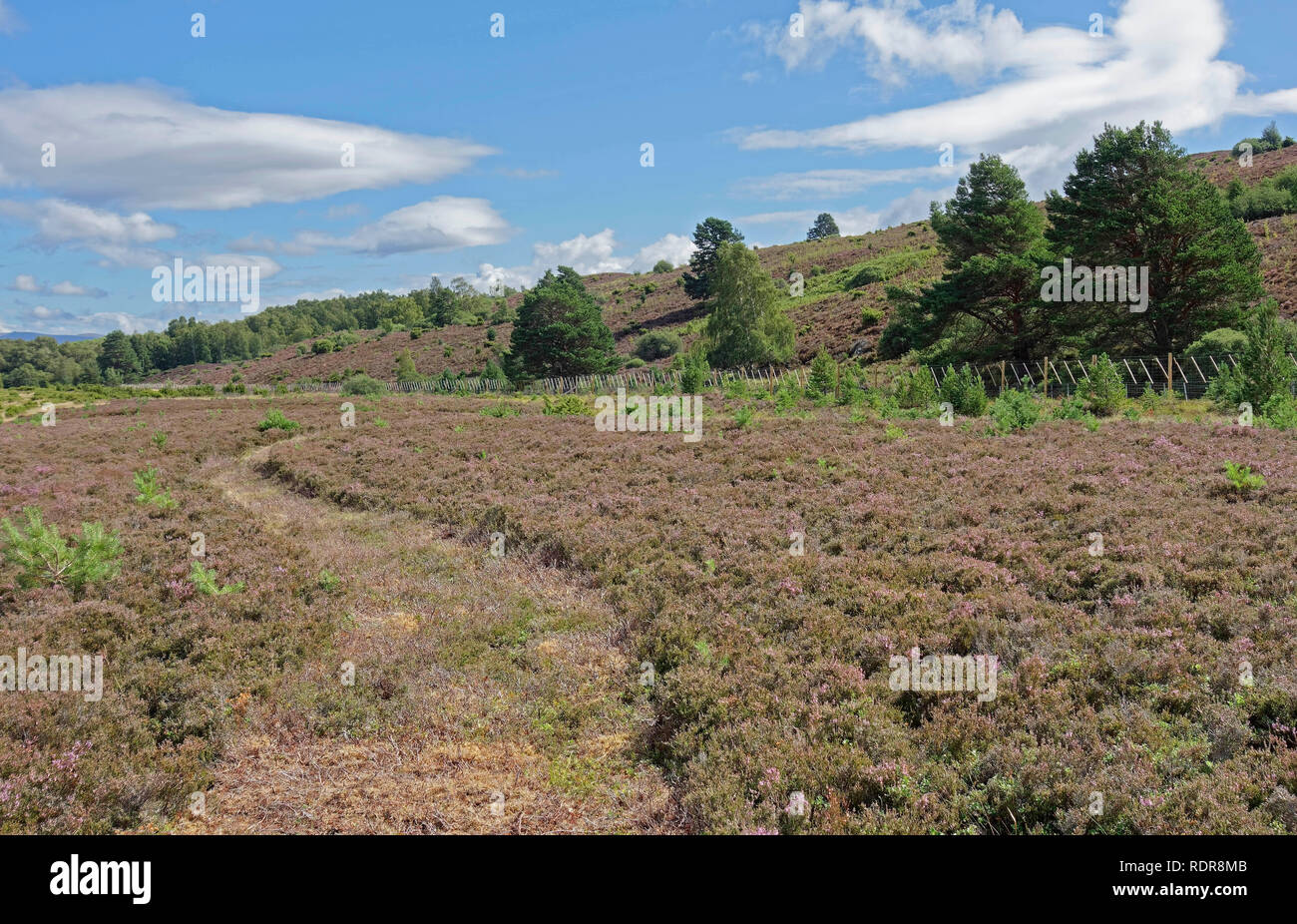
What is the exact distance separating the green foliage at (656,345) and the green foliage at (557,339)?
58.9 feet

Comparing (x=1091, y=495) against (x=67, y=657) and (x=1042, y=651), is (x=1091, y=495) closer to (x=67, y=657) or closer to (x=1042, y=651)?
(x=1042, y=651)

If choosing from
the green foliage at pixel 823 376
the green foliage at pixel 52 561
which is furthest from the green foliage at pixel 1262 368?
the green foliage at pixel 52 561

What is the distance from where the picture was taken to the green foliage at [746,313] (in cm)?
5962

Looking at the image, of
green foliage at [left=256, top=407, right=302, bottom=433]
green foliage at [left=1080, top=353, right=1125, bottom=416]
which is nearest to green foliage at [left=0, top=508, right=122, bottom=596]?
green foliage at [left=256, top=407, right=302, bottom=433]

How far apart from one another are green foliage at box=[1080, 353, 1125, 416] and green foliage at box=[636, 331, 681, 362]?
186 ft

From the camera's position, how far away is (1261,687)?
5.46 m

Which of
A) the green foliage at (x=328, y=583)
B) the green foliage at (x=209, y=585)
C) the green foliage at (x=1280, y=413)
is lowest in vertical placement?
the green foliage at (x=328, y=583)

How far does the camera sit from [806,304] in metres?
79.0

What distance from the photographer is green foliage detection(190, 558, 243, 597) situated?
9.11 metres

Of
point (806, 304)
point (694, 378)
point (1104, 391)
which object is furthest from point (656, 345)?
point (1104, 391)

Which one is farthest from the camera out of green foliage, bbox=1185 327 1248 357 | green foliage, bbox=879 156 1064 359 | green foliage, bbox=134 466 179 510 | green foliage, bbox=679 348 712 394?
green foliage, bbox=679 348 712 394

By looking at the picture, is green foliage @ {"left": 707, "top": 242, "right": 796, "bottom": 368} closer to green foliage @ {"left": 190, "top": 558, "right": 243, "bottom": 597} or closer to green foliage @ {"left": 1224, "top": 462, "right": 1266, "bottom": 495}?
green foliage @ {"left": 1224, "top": 462, "right": 1266, "bottom": 495}

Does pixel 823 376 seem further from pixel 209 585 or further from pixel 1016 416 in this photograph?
pixel 209 585

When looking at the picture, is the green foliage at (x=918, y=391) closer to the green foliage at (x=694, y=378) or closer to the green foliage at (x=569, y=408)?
the green foliage at (x=694, y=378)
